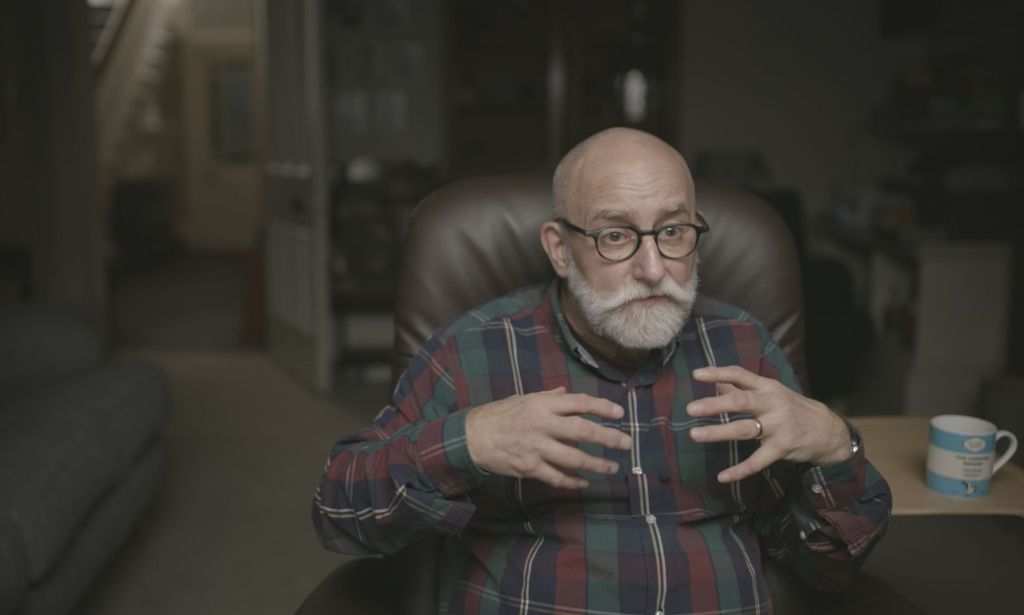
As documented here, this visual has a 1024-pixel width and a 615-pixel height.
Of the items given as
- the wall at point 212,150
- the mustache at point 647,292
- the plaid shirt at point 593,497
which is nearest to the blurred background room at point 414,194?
the plaid shirt at point 593,497

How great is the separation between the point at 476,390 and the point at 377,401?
2.73m

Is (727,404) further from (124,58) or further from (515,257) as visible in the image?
(124,58)

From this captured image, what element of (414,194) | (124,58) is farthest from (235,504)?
(124,58)

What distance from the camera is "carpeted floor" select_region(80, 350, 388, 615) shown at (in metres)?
2.29

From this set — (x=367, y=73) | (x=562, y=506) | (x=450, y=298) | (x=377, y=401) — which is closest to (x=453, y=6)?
(x=367, y=73)

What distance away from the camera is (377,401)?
13.1ft

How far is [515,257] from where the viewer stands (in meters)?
1.55

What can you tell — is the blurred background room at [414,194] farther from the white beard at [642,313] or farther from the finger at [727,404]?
the finger at [727,404]

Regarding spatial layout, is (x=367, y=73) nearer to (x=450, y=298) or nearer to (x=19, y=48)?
(x=19, y=48)

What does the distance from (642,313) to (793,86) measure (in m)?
4.14

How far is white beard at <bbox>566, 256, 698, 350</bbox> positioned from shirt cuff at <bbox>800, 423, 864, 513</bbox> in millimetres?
258

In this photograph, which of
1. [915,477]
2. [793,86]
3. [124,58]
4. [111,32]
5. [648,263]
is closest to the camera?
[648,263]

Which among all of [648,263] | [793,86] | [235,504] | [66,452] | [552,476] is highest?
[793,86]

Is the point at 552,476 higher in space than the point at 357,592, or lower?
higher
